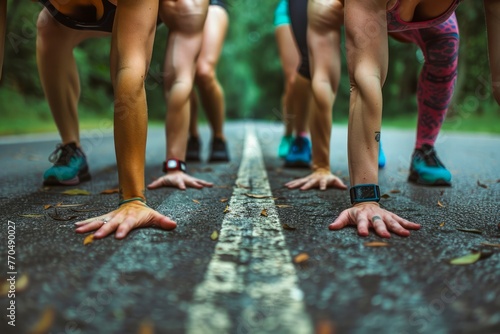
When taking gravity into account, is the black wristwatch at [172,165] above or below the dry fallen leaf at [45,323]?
above

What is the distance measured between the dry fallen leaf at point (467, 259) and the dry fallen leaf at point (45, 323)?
4.46ft

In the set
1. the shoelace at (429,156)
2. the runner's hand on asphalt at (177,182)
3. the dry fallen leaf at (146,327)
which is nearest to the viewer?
the dry fallen leaf at (146,327)

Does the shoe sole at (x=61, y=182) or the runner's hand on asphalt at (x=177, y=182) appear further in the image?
the shoe sole at (x=61, y=182)

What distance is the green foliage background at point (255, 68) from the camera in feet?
50.2

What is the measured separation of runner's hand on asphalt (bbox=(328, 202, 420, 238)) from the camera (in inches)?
83.4

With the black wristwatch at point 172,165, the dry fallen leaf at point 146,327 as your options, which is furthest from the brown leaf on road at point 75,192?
the dry fallen leaf at point 146,327

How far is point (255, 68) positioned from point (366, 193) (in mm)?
39429

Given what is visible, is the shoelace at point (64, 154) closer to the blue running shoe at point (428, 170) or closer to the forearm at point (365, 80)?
the forearm at point (365, 80)

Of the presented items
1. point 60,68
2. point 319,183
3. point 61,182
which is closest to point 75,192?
point 61,182

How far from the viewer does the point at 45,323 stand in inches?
50.8

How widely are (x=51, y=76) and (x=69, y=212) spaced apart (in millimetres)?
1619

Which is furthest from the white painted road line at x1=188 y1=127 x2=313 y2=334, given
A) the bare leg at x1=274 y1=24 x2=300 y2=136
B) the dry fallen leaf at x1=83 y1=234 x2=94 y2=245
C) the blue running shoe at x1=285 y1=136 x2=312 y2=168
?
the bare leg at x1=274 y1=24 x2=300 y2=136

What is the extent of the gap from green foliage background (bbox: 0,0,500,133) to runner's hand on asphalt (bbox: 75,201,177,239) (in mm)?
2496

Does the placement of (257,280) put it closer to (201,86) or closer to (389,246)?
(389,246)
